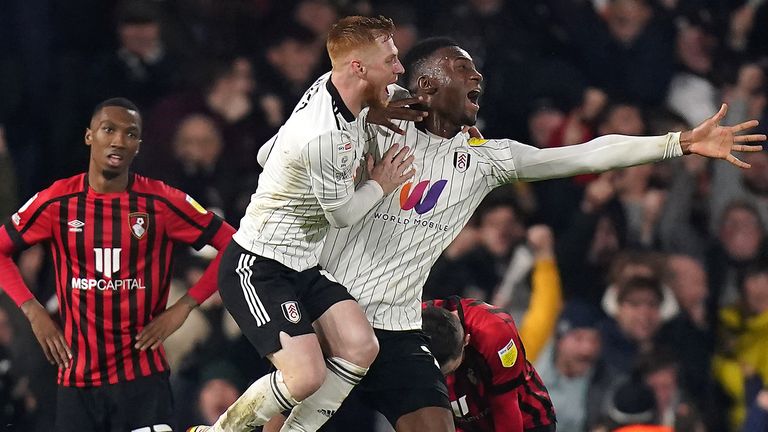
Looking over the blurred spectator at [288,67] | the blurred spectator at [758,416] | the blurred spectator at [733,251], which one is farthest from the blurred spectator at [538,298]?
the blurred spectator at [288,67]

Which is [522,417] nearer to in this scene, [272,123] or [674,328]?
[674,328]

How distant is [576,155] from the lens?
4.66m

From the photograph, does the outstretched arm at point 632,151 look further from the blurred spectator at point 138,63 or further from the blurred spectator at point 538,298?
the blurred spectator at point 138,63

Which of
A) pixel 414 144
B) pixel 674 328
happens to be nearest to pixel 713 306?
pixel 674 328

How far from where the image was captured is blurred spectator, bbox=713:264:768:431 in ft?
22.5

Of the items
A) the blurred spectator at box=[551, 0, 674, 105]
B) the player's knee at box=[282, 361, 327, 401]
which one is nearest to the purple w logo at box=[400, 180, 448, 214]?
the player's knee at box=[282, 361, 327, 401]

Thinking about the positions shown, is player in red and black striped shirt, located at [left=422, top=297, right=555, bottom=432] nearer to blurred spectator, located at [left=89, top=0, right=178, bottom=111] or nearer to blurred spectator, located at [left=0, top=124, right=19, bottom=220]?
blurred spectator, located at [left=0, top=124, right=19, bottom=220]

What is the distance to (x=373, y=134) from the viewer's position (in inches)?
186

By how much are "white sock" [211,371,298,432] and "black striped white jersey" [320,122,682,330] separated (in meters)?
0.47

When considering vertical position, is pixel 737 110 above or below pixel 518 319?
above

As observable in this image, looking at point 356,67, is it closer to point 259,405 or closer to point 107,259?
point 259,405

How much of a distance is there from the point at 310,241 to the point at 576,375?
244 cm

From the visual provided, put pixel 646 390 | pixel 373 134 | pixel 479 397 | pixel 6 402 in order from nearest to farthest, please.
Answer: pixel 373 134, pixel 479 397, pixel 6 402, pixel 646 390

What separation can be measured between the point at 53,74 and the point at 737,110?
12.0ft
